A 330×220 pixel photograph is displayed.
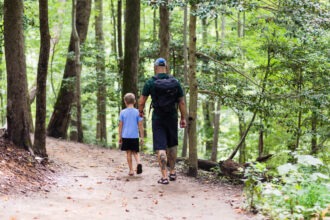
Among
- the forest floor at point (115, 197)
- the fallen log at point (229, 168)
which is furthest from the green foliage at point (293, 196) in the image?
the fallen log at point (229, 168)

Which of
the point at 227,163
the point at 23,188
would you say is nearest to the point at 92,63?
the point at 227,163

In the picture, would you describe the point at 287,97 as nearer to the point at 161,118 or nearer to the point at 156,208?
the point at 161,118

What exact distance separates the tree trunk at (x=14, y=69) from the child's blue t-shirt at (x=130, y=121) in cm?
224

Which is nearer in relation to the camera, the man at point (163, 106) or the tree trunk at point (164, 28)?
the man at point (163, 106)

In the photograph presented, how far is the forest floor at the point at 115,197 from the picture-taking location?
15.7 feet

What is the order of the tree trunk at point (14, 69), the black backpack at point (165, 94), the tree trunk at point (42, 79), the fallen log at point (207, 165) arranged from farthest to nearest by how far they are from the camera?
the fallen log at point (207, 165) < the tree trunk at point (42, 79) < the tree trunk at point (14, 69) < the black backpack at point (165, 94)

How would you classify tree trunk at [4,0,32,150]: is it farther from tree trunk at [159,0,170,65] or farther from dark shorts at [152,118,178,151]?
tree trunk at [159,0,170,65]

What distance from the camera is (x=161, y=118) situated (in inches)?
267

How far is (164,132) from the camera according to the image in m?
6.81

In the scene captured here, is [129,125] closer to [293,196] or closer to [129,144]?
[129,144]

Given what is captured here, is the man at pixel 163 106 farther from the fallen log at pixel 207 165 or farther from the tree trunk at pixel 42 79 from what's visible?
the fallen log at pixel 207 165

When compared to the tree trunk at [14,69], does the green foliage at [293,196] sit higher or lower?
lower

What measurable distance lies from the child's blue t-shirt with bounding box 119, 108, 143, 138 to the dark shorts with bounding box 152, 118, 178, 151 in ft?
3.25

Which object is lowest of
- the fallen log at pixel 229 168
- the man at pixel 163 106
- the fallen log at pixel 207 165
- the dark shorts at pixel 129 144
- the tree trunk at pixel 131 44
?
the fallen log at pixel 207 165
